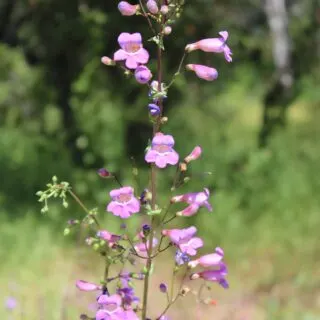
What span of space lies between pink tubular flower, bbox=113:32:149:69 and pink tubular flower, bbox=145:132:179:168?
205 millimetres

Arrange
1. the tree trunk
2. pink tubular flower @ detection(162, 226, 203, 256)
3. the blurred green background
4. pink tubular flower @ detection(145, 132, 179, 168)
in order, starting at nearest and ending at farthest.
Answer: pink tubular flower @ detection(145, 132, 179, 168)
pink tubular flower @ detection(162, 226, 203, 256)
the blurred green background
the tree trunk

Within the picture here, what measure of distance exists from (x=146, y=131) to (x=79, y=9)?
1.44 meters

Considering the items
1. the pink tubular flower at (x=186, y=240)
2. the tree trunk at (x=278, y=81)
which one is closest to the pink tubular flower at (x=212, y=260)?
the pink tubular flower at (x=186, y=240)

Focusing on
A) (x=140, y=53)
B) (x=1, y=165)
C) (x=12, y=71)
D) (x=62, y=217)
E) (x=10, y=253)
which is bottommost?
(x=140, y=53)

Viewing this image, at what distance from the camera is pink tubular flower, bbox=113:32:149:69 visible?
1.95m

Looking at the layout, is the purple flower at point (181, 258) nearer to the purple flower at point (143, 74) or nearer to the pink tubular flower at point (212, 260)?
the pink tubular flower at point (212, 260)

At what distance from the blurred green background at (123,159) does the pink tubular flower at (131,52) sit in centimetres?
307

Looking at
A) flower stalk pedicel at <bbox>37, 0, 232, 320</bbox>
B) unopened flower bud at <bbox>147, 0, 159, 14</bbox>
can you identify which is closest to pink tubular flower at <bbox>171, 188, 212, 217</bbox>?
flower stalk pedicel at <bbox>37, 0, 232, 320</bbox>

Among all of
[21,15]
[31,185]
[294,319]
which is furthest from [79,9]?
[294,319]

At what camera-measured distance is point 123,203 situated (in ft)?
6.49

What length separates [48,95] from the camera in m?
6.88

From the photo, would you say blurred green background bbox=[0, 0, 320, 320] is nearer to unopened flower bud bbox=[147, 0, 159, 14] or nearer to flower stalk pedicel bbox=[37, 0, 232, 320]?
flower stalk pedicel bbox=[37, 0, 232, 320]

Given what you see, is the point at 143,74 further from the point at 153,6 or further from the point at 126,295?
the point at 126,295

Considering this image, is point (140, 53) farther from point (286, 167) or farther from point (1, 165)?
point (1, 165)
